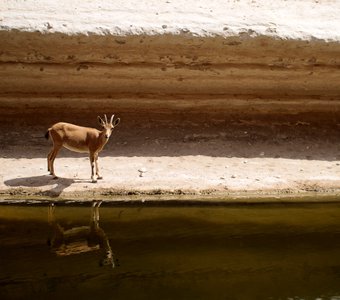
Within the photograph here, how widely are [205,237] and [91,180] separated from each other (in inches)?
85.2

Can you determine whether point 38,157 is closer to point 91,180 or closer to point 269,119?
point 91,180

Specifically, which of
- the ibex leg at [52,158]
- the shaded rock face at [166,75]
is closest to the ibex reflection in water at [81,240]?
the ibex leg at [52,158]

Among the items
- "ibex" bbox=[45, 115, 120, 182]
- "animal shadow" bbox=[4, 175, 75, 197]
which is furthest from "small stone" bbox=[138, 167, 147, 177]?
"animal shadow" bbox=[4, 175, 75, 197]

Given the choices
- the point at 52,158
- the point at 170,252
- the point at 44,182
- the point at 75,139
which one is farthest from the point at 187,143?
the point at 170,252

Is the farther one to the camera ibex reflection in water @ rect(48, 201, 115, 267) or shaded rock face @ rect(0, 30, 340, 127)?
shaded rock face @ rect(0, 30, 340, 127)

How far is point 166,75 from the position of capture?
887 centimetres

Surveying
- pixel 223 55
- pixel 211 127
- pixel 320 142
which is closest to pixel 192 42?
pixel 223 55

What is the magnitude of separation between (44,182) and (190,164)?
1.95 m

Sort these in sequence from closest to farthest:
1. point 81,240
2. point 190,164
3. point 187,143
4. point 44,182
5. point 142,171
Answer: point 81,240 → point 44,182 → point 142,171 → point 190,164 → point 187,143

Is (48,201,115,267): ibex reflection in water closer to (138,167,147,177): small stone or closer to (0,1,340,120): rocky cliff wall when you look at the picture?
(138,167,147,177): small stone

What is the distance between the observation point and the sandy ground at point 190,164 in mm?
7133

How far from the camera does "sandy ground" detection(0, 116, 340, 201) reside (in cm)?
713

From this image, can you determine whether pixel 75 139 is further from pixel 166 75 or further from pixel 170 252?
pixel 170 252

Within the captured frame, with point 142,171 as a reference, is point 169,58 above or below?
above
